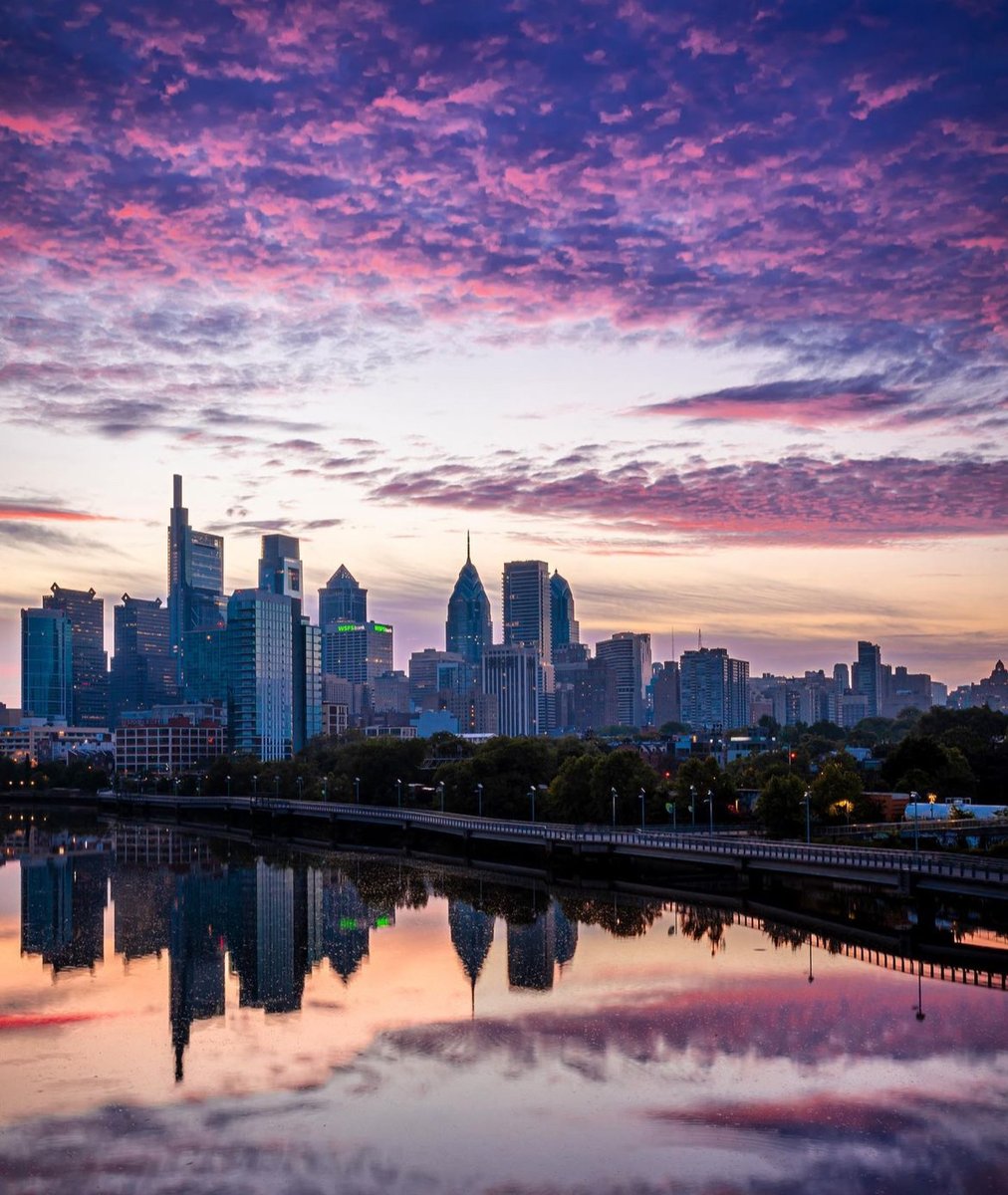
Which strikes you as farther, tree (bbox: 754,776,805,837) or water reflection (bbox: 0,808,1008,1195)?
tree (bbox: 754,776,805,837)

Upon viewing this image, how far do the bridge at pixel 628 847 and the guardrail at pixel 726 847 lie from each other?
2.8 inches

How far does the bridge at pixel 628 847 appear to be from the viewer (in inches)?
2852

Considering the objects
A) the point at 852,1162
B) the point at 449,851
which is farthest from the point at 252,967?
the point at 449,851

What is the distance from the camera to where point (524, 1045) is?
48.9m

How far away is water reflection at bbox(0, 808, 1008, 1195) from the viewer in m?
36.7

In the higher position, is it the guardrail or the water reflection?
the guardrail

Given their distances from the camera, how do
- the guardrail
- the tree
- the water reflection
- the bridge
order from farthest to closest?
the tree, the bridge, the guardrail, the water reflection

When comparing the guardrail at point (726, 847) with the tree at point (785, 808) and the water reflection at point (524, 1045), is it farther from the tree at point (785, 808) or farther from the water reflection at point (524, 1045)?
the tree at point (785, 808)

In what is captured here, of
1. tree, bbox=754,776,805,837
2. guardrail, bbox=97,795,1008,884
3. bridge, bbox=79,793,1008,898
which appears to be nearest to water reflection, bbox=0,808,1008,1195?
bridge, bbox=79,793,1008,898

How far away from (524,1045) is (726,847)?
42757 mm

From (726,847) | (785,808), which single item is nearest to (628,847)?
(726,847)

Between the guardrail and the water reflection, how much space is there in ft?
9.49

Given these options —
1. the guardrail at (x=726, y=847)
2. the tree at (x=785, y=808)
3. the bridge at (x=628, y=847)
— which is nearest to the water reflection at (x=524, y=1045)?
the bridge at (x=628, y=847)

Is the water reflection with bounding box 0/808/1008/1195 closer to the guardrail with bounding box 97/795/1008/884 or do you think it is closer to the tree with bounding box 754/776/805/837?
the guardrail with bounding box 97/795/1008/884
